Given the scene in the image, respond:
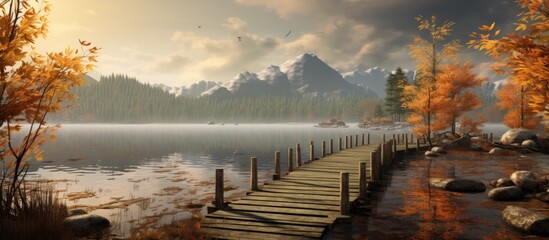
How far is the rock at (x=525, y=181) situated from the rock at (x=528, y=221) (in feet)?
20.9

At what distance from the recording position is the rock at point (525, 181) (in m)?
17.8

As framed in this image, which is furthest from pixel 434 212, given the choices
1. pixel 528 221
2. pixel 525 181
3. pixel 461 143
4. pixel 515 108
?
pixel 515 108

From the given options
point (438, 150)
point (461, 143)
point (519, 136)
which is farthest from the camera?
point (461, 143)

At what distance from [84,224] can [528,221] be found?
47.3 feet

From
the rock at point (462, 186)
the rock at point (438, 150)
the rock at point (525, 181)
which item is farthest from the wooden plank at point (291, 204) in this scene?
A: the rock at point (438, 150)

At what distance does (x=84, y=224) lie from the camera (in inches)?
485

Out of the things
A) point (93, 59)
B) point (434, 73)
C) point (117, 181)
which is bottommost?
point (117, 181)

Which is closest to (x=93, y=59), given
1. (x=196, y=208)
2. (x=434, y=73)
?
(x=196, y=208)

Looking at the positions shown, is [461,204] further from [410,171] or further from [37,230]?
[37,230]

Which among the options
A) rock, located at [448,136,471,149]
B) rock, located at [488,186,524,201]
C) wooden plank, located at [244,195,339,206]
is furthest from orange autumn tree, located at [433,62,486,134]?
wooden plank, located at [244,195,339,206]

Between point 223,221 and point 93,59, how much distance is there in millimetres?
6131

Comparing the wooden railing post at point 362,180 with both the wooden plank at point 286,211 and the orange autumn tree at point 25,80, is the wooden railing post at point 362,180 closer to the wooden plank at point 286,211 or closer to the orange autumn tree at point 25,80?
the wooden plank at point 286,211

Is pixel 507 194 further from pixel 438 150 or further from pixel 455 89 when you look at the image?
pixel 455 89

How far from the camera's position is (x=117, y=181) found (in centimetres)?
2677
